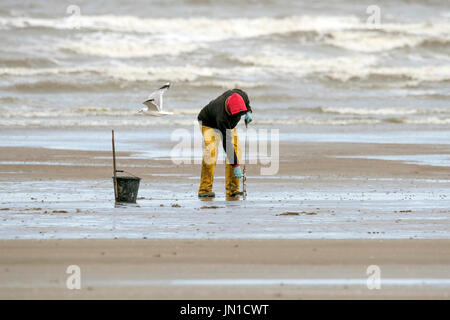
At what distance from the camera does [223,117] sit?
993cm

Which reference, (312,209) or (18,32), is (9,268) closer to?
(312,209)

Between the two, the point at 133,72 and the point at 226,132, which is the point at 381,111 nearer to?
the point at 133,72

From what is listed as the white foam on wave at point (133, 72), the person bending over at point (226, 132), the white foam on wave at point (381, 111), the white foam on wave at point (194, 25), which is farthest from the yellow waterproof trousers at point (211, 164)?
the white foam on wave at point (194, 25)

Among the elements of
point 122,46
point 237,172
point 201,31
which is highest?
point 201,31

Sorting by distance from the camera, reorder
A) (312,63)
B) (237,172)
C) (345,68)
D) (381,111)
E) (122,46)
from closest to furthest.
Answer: (237,172) < (381,111) < (345,68) < (312,63) < (122,46)

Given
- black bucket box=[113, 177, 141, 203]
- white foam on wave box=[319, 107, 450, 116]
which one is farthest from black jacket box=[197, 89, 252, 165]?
white foam on wave box=[319, 107, 450, 116]

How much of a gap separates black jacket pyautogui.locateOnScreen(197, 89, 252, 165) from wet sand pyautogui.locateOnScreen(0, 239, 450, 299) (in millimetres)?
2951

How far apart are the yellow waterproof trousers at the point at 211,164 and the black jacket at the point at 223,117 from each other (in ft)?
0.26

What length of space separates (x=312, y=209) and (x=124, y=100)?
19.7m

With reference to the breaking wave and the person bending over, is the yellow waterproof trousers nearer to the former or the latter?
the person bending over

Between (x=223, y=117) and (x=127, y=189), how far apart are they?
1.49 metres

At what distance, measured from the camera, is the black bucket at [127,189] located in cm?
924

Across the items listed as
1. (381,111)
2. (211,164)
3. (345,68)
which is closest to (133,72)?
(345,68)

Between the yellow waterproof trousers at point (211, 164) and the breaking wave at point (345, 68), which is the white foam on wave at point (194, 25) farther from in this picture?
the yellow waterproof trousers at point (211, 164)
